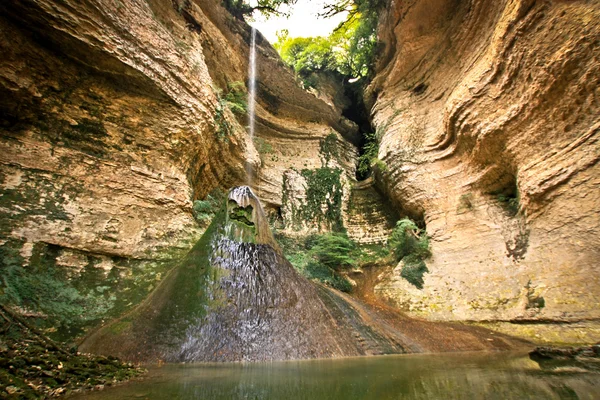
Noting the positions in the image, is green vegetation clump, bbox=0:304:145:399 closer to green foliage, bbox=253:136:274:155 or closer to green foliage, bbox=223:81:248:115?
green foliage, bbox=223:81:248:115

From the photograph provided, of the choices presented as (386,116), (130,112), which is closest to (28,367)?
(130,112)

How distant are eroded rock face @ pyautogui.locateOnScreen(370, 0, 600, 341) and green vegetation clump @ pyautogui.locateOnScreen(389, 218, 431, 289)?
0.32m

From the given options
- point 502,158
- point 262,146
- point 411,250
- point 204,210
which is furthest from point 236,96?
point 502,158

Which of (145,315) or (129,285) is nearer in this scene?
(145,315)

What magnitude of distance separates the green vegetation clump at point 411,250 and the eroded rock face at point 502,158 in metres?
0.32

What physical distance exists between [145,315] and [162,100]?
212 inches

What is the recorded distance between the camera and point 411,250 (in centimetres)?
1026

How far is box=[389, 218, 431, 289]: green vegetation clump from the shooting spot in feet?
31.4

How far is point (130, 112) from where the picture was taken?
7.04 meters

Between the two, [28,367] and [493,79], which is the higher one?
[493,79]

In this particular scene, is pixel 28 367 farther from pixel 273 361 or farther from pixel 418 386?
pixel 418 386

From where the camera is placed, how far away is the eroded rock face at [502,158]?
248 inches

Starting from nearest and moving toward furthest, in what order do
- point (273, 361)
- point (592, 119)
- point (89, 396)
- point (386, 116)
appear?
1. point (89, 396)
2. point (273, 361)
3. point (592, 119)
4. point (386, 116)

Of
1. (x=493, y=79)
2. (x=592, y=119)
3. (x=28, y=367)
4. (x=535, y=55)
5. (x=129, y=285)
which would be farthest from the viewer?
(x=493, y=79)
